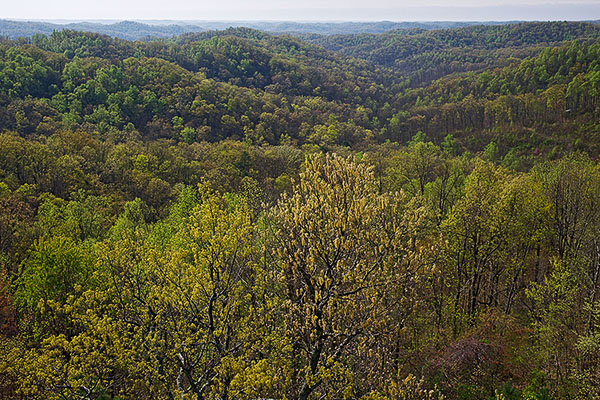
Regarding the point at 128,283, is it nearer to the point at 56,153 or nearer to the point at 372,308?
the point at 372,308

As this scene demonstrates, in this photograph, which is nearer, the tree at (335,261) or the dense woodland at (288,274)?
the tree at (335,261)

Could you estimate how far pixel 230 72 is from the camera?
196m

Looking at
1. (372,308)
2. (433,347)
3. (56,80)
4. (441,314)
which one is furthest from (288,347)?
(56,80)

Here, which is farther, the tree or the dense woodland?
the dense woodland

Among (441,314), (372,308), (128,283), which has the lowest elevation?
(441,314)

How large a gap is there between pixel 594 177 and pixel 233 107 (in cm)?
11059

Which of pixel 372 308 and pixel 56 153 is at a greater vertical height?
pixel 372 308

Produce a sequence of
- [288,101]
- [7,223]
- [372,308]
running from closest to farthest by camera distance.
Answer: [372,308] < [7,223] < [288,101]

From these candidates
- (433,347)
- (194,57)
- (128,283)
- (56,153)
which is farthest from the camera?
(194,57)

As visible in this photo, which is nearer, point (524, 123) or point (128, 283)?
point (128, 283)

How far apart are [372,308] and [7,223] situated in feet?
116

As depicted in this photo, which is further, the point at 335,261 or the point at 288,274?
the point at 288,274

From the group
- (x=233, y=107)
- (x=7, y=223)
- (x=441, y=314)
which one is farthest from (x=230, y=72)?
(x=441, y=314)

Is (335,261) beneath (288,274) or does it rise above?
above
